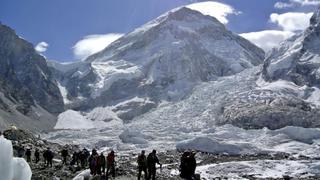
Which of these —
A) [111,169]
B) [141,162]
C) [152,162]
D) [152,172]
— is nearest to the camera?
[152,162]

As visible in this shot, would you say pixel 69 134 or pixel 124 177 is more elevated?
pixel 69 134

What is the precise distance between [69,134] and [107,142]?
38.5 meters

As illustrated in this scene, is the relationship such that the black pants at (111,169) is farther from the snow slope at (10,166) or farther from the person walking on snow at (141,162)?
the snow slope at (10,166)

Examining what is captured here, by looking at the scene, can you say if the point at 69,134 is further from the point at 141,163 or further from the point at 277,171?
the point at 141,163

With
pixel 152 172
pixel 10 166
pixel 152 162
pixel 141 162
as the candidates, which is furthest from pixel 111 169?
pixel 10 166

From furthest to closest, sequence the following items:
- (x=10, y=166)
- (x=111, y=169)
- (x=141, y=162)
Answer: (x=111, y=169) < (x=141, y=162) < (x=10, y=166)

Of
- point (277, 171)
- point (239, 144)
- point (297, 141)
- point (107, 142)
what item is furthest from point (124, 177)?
point (107, 142)

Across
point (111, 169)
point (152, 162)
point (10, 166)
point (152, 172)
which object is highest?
point (152, 162)

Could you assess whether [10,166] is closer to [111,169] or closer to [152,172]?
[152,172]

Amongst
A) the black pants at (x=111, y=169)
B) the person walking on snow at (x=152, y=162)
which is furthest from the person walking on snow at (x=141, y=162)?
the black pants at (x=111, y=169)

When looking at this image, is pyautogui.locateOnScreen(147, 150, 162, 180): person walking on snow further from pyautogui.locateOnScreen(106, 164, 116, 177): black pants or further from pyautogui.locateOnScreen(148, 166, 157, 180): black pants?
pyautogui.locateOnScreen(106, 164, 116, 177): black pants

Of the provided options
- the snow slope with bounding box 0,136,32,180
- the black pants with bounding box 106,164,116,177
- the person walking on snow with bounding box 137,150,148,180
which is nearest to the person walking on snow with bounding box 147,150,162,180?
the person walking on snow with bounding box 137,150,148,180

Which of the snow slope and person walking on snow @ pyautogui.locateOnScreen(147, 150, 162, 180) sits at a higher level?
person walking on snow @ pyautogui.locateOnScreen(147, 150, 162, 180)

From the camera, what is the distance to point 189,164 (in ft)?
89.6
